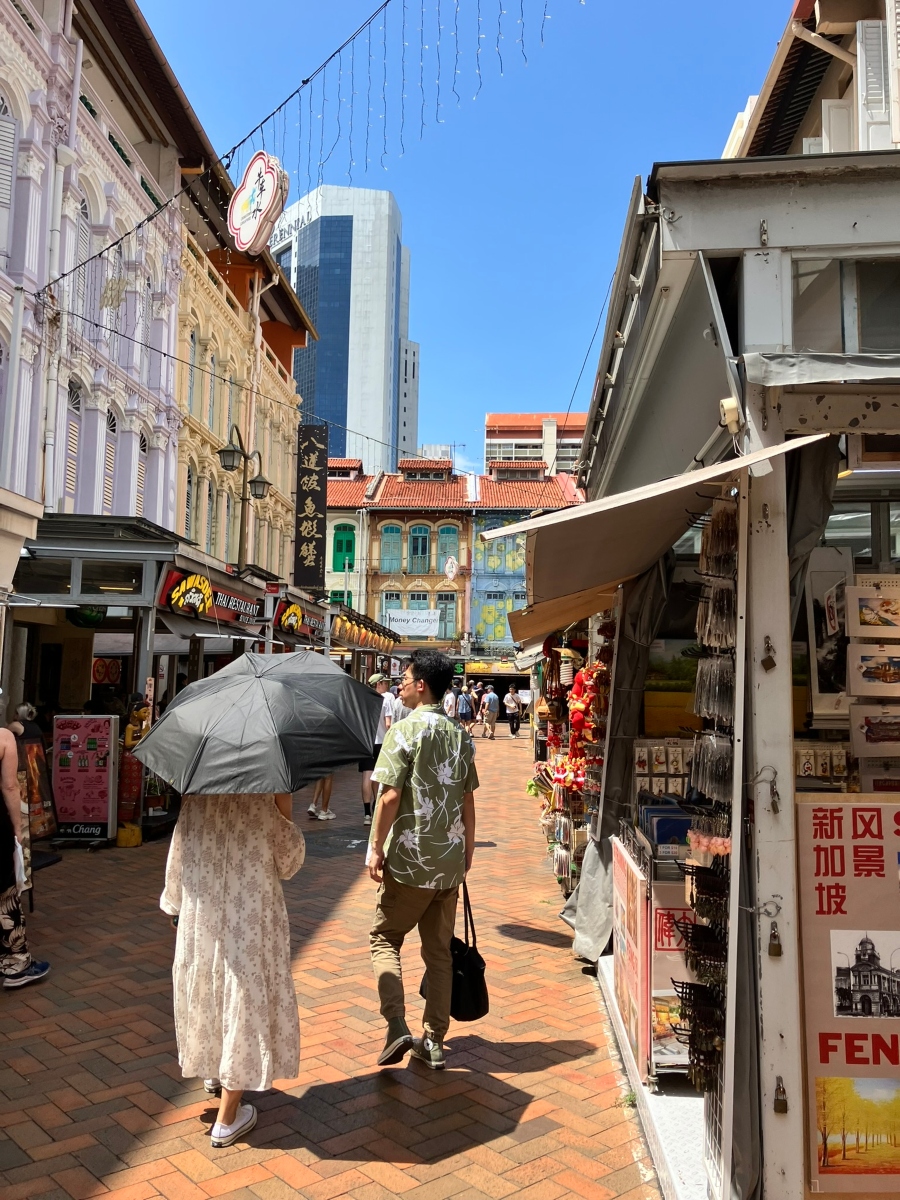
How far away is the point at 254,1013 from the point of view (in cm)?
342

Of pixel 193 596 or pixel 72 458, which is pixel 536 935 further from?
pixel 72 458

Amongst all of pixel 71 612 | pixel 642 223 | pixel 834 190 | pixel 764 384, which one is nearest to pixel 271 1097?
pixel 764 384

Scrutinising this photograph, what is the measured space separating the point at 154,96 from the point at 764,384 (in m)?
16.8

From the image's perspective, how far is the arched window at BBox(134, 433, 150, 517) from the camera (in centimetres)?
1647

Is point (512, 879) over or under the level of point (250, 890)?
under

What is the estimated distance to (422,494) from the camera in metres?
44.6

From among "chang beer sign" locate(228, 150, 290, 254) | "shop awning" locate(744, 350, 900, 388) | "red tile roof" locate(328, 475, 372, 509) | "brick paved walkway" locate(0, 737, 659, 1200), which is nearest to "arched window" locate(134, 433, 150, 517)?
"chang beer sign" locate(228, 150, 290, 254)

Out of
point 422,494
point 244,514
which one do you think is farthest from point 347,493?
point 244,514

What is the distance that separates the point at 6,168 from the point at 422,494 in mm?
33168

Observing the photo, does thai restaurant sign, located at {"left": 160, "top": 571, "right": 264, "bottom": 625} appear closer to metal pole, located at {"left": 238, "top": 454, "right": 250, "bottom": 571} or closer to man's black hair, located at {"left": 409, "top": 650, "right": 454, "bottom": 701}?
man's black hair, located at {"left": 409, "top": 650, "right": 454, "bottom": 701}

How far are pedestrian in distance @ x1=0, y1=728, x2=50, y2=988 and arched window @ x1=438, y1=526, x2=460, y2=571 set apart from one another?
38.4m

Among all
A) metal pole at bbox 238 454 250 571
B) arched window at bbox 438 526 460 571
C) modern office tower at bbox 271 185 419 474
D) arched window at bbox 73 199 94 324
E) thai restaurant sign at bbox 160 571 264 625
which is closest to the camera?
thai restaurant sign at bbox 160 571 264 625

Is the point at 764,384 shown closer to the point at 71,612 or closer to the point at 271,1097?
the point at 271,1097

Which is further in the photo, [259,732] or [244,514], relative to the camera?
[244,514]
